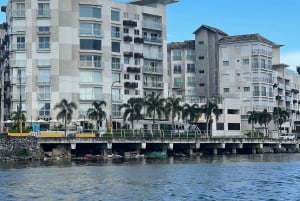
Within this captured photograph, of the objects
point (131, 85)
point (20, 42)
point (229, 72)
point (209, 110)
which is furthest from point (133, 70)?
point (229, 72)

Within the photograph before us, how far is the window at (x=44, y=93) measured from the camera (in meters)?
138

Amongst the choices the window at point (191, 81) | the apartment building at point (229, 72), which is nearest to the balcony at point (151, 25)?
the apartment building at point (229, 72)

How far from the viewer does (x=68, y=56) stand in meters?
140

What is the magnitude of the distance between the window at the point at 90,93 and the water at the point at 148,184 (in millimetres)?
58239

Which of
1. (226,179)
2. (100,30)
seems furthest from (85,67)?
(226,179)

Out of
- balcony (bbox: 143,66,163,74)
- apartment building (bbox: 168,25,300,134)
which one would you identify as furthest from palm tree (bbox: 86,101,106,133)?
apartment building (bbox: 168,25,300,134)

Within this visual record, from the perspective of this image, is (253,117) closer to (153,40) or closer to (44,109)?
(153,40)

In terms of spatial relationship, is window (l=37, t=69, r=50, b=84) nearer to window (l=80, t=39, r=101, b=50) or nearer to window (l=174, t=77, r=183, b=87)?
window (l=80, t=39, r=101, b=50)

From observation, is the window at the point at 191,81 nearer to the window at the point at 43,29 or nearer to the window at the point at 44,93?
the window at the point at 43,29

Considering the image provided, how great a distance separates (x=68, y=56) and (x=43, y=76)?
6.92 metres

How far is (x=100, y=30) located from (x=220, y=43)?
50585 millimetres

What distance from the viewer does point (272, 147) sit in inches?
6112

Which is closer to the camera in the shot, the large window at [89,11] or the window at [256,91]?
the large window at [89,11]

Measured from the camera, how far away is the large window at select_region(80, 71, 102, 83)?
465 feet
